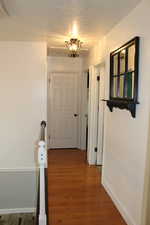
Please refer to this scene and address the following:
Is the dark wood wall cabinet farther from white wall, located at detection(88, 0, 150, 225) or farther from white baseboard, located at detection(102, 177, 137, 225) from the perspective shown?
white baseboard, located at detection(102, 177, 137, 225)

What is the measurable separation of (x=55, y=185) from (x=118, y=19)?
2.67m

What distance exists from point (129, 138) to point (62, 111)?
3.19m

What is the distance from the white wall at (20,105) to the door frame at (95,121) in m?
0.98

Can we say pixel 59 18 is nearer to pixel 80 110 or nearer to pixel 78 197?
pixel 78 197

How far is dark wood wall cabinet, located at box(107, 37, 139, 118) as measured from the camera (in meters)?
2.04

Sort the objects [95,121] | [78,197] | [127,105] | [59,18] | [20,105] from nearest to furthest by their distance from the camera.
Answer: [127,105]
[59,18]
[78,197]
[20,105]
[95,121]

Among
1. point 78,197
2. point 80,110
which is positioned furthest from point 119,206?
point 80,110

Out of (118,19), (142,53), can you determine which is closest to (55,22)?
(118,19)

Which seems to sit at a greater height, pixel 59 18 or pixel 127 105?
pixel 59 18

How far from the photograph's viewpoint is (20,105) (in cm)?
371

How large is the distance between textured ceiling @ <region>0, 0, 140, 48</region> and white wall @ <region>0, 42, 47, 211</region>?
1.11 feet

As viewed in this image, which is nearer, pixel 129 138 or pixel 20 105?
pixel 129 138

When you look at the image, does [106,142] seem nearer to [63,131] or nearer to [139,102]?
[139,102]

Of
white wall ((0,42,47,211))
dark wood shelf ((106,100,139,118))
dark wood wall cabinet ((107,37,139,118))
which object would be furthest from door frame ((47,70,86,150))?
dark wood shelf ((106,100,139,118))
